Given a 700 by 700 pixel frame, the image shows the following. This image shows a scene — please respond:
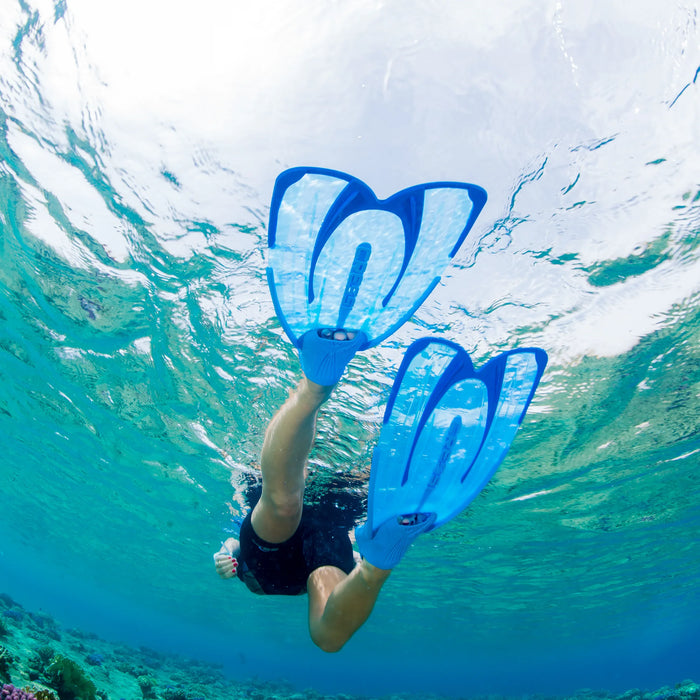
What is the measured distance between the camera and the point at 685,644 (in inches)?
2707

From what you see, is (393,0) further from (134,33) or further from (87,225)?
(87,225)

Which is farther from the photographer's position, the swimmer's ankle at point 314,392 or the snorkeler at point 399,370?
the swimmer's ankle at point 314,392

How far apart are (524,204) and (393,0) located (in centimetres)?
294

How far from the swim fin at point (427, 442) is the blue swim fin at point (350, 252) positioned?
62 centimetres

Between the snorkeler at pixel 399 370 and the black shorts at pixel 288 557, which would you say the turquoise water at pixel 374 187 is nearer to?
the snorkeler at pixel 399 370

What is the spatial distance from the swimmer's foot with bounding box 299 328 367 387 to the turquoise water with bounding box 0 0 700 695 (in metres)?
2.66

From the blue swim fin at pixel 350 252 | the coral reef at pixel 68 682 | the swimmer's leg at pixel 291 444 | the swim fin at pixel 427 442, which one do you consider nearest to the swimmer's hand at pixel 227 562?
the swimmer's leg at pixel 291 444

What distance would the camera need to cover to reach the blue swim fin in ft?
12.3

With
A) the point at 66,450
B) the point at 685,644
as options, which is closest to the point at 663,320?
the point at 66,450

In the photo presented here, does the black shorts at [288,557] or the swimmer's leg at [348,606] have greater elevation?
the black shorts at [288,557]

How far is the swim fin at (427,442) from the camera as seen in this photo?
4.24 metres

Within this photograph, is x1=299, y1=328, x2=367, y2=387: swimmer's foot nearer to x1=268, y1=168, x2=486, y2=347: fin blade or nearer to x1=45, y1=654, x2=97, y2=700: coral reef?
x1=268, y1=168, x2=486, y2=347: fin blade

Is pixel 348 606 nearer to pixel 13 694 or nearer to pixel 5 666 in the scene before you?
pixel 13 694

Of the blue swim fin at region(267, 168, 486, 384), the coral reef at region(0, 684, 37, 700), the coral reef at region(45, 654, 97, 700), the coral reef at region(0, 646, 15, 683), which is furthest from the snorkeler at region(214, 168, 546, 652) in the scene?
the coral reef at region(45, 654, 97, 700)
